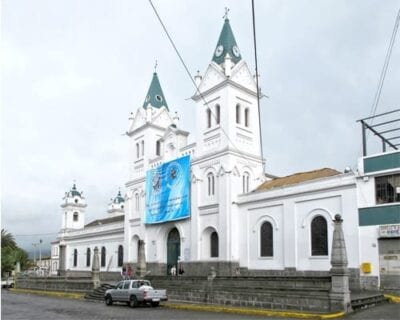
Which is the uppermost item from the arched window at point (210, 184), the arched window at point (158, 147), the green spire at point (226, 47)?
the green spire at point (226, 47)

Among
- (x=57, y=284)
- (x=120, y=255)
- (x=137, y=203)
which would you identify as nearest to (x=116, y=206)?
(x=120, y=255)

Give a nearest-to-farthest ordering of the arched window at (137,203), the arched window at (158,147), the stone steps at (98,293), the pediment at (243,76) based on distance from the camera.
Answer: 1. the stone steps at (98,293)
2. the pediment at (243,76)
3. the arched window at (137,203)
4. the arched window at (158,147)

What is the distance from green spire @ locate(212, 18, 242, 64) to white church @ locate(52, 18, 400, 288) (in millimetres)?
117

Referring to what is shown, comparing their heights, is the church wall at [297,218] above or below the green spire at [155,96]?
below

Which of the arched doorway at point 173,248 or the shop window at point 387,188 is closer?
the shop window at point 387,188

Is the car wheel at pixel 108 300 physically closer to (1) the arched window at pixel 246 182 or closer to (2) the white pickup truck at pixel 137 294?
(2) the white pickup truck at pixel 137 294

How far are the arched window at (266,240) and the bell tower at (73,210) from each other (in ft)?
139

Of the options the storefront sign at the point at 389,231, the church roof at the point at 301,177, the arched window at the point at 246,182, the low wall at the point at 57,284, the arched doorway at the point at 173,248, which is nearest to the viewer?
the storefront sign at the point at 389,231

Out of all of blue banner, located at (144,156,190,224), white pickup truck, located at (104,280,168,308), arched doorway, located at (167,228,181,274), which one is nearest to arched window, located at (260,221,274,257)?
blue banner, located at (144,156,190,224)

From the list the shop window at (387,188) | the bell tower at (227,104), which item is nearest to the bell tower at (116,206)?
the bell tower at (227,104)

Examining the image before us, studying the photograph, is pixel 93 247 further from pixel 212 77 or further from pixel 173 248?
pixel 212 77

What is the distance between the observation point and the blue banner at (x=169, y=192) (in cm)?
3853

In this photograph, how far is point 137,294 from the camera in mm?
23766

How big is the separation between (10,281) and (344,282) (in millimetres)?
42979
